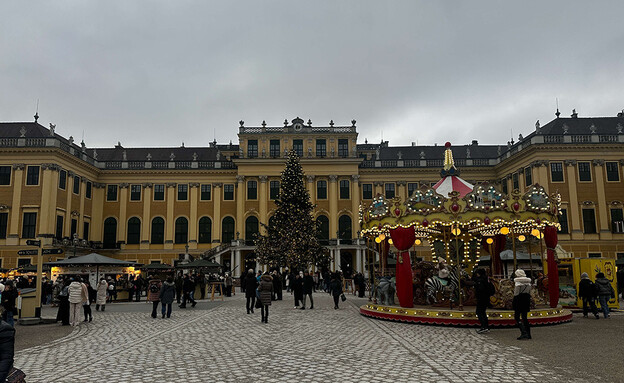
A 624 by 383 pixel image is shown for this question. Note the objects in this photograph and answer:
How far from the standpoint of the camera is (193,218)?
168ft

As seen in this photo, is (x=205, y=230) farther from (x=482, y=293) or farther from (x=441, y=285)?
(x=482, y=293)

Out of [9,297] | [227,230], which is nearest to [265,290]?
[9,297]

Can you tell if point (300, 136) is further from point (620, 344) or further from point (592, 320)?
point (620, 344)

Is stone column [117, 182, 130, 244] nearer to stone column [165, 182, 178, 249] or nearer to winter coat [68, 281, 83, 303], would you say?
stone column [165, 182, 178, 249]

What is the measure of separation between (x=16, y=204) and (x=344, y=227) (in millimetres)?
30064

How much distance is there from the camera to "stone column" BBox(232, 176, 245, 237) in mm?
50344

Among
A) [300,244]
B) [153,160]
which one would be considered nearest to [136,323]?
[300,244]

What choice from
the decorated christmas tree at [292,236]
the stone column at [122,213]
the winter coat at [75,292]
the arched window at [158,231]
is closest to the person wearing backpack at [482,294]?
the winter coat at [75,292]

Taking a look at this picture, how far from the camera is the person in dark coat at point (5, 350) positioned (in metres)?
4.67

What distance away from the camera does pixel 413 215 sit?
16.5 m

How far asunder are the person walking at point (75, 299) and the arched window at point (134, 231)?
37154mm

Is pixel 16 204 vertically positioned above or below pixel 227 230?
above

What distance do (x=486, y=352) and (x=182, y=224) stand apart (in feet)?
148

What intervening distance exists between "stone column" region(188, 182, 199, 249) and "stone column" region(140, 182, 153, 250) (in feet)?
13.9
